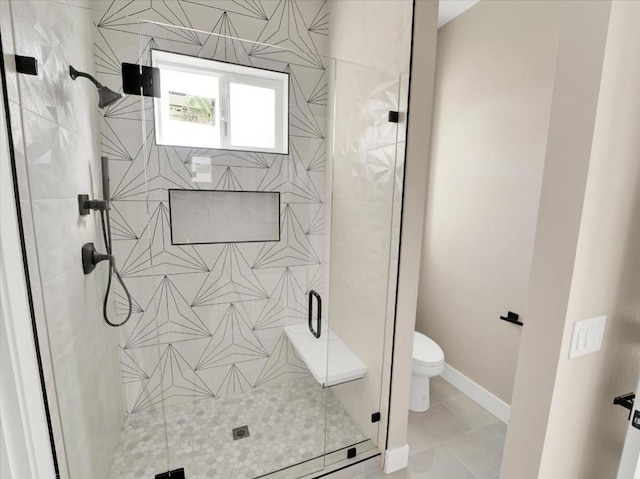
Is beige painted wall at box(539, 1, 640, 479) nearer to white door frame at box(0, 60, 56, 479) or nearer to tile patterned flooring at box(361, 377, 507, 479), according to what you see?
tile patterned flooring at box(361, 377, 507, 479)

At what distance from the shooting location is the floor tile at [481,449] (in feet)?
5.72

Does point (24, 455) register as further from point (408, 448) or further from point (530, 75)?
point (530, 75)

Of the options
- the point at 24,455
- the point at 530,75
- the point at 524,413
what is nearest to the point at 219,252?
the point at 24,455

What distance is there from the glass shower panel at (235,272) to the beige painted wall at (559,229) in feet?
3.84

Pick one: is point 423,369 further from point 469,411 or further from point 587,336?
point 587,336

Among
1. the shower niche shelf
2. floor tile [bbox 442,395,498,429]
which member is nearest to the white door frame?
the shower niche shelf

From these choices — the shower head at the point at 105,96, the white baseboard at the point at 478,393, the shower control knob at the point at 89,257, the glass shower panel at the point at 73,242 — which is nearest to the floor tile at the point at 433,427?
the white baseboard at the point at 478,393

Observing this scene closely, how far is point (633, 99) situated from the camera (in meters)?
0.86

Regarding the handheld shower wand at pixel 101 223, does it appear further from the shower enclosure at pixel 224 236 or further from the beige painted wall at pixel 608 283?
the beige painted wall at pixel 608 283

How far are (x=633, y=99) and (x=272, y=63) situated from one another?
6.40 feet

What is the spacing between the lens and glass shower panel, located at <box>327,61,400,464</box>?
1721 millimetres

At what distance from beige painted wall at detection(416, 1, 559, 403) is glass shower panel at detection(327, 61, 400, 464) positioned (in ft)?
3.03

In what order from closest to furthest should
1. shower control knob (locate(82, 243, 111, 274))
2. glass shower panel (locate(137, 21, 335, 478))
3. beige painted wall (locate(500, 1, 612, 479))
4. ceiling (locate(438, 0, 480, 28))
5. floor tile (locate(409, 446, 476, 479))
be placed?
beige painted wall (locate(500, 1, 612, 479)), shower control knob (locate(82, 243, 111, 274)), floor tile (locate(409, 446, 476, 479)), glass shower panel (locate(137, 21, 335, 478)), ceiling (locate(438, 0, 480, 28))

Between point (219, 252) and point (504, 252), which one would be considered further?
point (219, 252)
